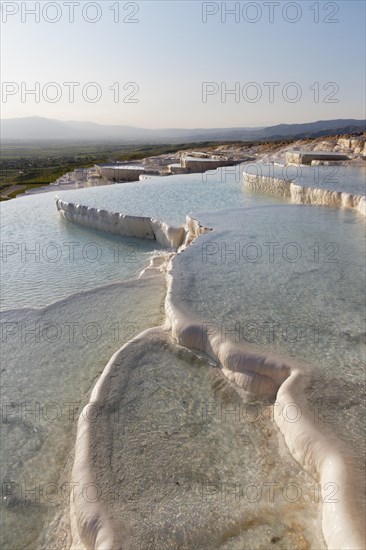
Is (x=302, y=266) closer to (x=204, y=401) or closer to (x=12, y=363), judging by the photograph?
(x=204, y=401)

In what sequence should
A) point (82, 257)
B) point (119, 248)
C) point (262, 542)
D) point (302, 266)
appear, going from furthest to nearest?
1. point (119, 248)
2. point (82, 257)
3. point (302, 266)
4. point (262, 542)

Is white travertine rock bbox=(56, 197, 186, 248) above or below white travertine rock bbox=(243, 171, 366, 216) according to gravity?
below

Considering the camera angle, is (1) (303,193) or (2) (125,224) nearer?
(2) (125,224)

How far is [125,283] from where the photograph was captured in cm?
706

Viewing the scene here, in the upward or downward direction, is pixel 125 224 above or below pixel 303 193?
below

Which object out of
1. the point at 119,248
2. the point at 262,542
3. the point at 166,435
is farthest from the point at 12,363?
the point at 119,248

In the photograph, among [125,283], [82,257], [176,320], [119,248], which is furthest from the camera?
[119,248]

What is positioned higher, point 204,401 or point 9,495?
point 204,401

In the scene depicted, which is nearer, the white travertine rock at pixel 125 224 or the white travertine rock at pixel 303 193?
the white travertine rock at pixel 303 193

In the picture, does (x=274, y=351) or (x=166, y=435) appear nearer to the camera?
(x=166, y=435)

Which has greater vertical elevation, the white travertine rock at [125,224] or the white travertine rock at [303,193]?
the white travertine rock at [303,193]

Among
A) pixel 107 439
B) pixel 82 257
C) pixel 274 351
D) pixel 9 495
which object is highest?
pixel 82 257

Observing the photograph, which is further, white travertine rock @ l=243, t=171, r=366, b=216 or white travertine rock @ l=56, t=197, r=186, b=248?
white travertine rock @ l=56, t=197, r=186, b=248

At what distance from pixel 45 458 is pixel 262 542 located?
80.5 inches
